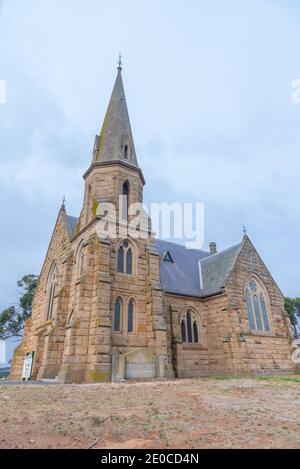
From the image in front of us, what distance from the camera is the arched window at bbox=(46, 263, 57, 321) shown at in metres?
20.8

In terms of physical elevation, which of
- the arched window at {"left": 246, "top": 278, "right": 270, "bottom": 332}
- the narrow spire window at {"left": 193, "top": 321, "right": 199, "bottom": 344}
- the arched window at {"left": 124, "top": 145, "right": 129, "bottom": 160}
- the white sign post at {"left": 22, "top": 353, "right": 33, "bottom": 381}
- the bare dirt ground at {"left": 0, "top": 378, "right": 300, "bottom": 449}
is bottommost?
the bare dirt ground at {"left": 0, "top": 378, "right": 300, "bottom": 449}

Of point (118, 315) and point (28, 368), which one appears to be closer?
point (118, 315)

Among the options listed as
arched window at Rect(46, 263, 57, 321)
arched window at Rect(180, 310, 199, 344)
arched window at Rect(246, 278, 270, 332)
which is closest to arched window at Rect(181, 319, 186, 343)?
arched window at Rect(180, 310, 199, 344)

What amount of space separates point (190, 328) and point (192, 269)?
234 inches

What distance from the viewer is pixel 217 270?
23.2 metres

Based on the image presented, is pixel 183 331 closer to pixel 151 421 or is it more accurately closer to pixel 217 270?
pixel 217 270

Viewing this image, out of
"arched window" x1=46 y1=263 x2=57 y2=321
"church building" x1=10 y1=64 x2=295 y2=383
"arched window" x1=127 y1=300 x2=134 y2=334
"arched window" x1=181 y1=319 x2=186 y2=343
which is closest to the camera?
"church building" x1=10 y1=64 x2=295 y2=383

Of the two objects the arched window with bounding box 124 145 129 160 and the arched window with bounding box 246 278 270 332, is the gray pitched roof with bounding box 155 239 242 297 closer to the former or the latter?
the arched window with bounding box 246 278 270 332

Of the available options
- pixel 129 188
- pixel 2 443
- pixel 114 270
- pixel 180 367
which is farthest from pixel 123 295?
pixel 2 443

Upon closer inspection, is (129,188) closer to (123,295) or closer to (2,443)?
(123,295)

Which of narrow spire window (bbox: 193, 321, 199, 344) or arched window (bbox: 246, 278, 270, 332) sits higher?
arched window (bbox: 246, 278, 270, 332)

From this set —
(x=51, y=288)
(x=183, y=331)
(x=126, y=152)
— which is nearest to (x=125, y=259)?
(x=183, y=331)

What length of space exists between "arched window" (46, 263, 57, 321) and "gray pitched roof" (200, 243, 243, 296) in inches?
425
